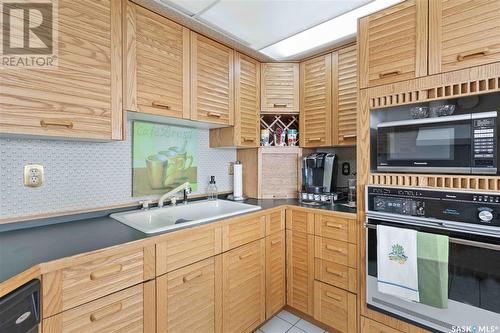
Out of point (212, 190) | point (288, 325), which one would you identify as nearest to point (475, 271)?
point (288, 325)

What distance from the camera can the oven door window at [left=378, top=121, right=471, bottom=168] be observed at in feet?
4.00

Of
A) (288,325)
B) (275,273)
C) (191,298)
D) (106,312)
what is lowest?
(288,325)

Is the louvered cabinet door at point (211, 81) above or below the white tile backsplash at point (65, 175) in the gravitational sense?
above

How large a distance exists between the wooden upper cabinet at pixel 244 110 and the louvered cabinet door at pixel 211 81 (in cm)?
7

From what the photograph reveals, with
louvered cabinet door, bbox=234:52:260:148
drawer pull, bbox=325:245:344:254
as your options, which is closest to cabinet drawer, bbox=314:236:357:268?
drawer pull, bbox=325:245:344:254

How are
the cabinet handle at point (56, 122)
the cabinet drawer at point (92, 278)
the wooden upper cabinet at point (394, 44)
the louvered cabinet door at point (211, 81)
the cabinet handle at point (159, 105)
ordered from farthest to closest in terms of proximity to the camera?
the louvered cabinet door at point (211, 81), the cabinet handle at point (159, 105), the wooden upper cabinet at point (394, 44), the cabinet handle at point (56, 122), the cabinet drawer at point (92, 278)

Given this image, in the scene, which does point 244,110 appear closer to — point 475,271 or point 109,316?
point 109,316

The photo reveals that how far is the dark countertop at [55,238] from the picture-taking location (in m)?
0.87

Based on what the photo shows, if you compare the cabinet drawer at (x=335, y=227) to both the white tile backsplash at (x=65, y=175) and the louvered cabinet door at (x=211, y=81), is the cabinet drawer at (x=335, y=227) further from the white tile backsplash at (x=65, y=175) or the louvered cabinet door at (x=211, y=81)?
the white tile backsplash at (x=65, y=175)

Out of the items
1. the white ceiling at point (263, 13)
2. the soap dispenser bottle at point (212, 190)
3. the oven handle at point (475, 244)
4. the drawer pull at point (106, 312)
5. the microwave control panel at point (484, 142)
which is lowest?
the drawer pull at point (106, 312)

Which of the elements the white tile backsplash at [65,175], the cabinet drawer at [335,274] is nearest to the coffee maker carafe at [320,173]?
the cabinet drawer at [335,274]

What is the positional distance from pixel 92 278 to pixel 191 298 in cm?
54

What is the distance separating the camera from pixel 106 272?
3.28 ft

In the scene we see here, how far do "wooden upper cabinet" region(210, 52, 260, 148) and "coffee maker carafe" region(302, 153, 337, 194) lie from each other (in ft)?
1.73
